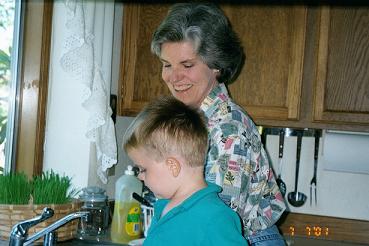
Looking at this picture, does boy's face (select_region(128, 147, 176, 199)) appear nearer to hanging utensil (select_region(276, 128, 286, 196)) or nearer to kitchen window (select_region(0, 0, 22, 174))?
kitchen window (select_region(0, 0, 22, 174))

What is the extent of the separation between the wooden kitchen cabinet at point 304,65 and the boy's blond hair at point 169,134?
0.98 metres

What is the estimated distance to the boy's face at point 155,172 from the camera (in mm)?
1147

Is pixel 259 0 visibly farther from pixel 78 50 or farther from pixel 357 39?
pixel 78 50

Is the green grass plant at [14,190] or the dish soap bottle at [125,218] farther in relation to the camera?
the dish soap bottle at [125,218]

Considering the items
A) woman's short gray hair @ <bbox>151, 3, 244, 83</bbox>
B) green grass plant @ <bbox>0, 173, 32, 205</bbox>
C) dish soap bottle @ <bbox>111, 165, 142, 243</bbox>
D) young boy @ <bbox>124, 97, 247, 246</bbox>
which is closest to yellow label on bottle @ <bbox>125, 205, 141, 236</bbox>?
dish soap bottle @ <bbox>111, 165, 142, 243</bbox>

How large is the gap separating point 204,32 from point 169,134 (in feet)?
1.75

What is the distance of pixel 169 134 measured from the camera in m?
1.14

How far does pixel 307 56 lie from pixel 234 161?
2.78 feet

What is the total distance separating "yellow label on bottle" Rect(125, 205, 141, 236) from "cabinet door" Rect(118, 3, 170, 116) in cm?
50

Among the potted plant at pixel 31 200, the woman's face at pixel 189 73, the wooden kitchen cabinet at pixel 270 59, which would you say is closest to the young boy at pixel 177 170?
the woman's face at pixel 189 73

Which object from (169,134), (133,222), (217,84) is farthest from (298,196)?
(169,134)

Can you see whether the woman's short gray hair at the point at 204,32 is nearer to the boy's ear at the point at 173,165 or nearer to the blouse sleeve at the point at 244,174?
the blouse sleeve at the point at 244,174

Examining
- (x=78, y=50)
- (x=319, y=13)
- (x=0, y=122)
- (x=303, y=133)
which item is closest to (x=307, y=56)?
→ (x=319, y=13)

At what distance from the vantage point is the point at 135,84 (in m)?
2.29
